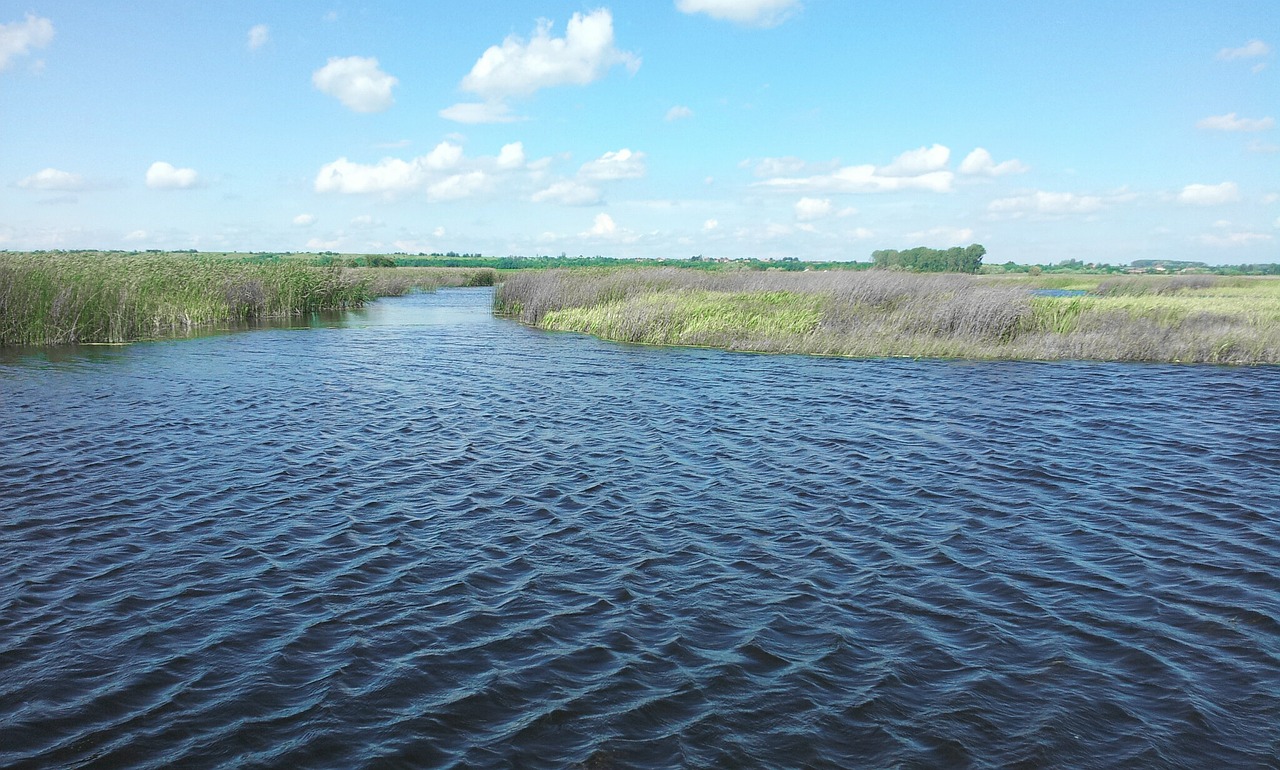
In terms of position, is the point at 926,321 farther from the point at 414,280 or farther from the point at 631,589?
the point at 414,280

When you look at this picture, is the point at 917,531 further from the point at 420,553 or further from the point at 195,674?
the point at 195,674

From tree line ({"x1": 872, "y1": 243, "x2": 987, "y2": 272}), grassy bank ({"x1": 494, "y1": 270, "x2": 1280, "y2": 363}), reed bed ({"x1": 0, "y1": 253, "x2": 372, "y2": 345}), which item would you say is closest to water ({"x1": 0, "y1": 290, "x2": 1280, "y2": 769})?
grassy bank ({"x1": 494, "y1": 270, "x2": 1280, "y2": 363})

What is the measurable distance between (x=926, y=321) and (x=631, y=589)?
24.8m

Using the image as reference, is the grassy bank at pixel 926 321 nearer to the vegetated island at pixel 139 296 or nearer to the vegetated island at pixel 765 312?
the vegetated island at pixel 765 312

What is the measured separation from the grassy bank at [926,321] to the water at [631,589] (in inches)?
439

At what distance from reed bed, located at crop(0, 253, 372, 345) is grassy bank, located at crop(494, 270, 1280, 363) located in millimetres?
15204

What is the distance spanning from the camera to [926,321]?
29.9 metres

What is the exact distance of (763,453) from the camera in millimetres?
13836

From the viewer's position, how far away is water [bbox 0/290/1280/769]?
5699mm

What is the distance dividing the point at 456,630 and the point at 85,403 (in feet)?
46.3

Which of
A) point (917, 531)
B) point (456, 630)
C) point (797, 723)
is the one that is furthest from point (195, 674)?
point (917, 531)

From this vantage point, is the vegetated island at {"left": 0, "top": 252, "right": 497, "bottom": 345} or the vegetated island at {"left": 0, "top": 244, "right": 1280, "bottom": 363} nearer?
the vegetated island at {"left": 0, "top": 252, "right": 497, "bottom": 345}

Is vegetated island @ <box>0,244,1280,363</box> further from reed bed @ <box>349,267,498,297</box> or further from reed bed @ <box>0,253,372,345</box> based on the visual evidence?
reed bed @ <box>349,267,498,297</box>

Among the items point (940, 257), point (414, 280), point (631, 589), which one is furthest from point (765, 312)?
point (414, 280)
